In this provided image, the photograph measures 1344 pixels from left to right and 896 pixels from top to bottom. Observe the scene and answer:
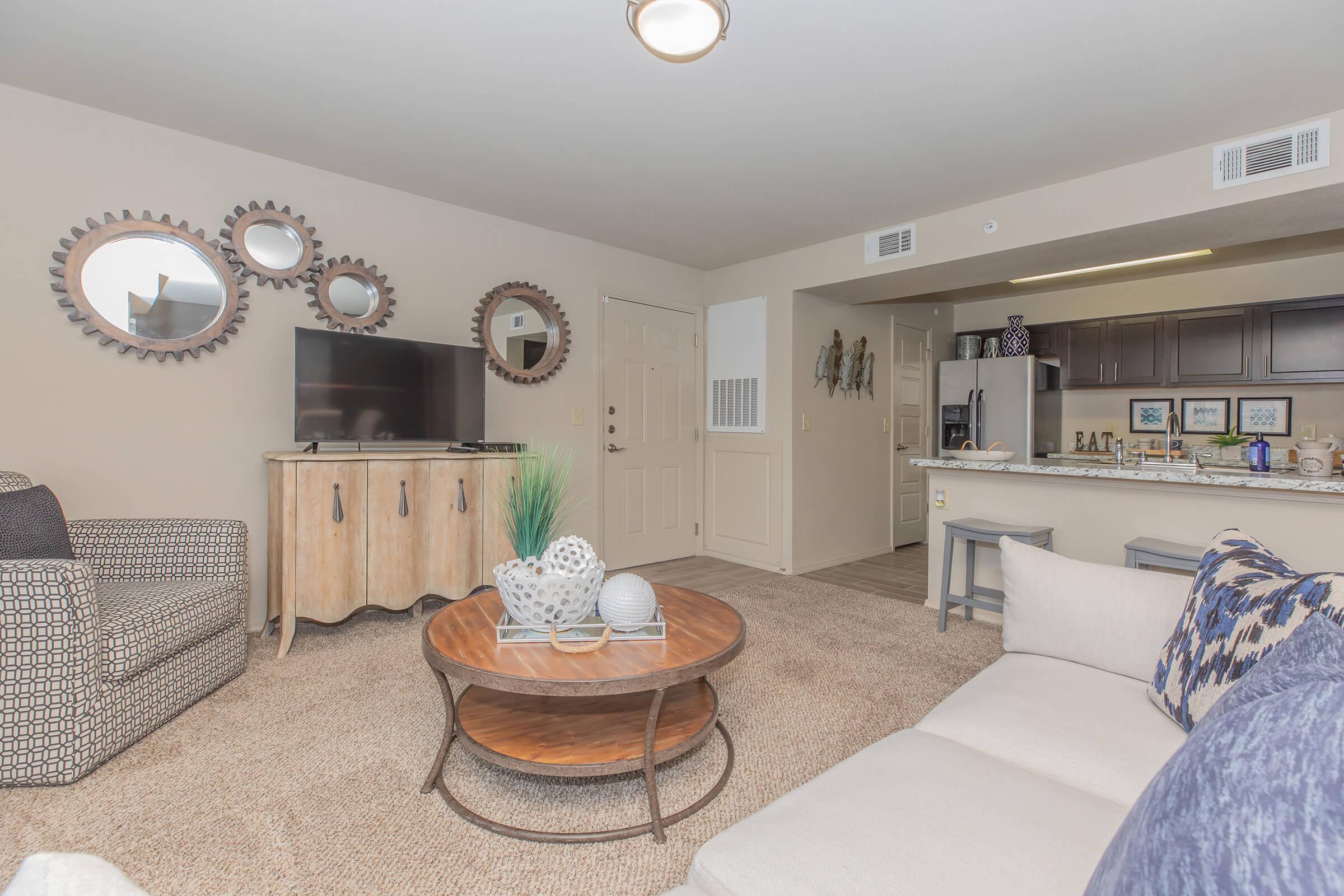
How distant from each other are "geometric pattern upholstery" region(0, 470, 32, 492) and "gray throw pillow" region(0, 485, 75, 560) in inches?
4.9

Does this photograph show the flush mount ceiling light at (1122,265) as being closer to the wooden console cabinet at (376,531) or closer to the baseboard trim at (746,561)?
the baseboard trim at (746,561)

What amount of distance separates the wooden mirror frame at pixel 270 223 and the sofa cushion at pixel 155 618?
1.58 m

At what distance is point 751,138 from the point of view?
3057 millimetres

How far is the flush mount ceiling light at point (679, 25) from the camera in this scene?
5.85 ft

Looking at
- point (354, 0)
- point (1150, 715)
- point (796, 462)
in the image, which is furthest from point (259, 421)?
point (1150, 715)

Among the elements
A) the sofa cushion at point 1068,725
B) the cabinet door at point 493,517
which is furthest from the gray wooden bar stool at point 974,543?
the cabinet door at point 493,517

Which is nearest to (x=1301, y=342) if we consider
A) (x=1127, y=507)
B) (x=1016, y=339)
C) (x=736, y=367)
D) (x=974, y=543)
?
(x=1016, y=339)

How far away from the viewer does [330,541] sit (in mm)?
3031

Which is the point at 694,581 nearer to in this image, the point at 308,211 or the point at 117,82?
the point at 308,211

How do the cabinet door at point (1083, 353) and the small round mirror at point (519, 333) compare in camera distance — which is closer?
the small round mirror at point (519, 333)

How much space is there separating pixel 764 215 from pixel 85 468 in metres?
3.72

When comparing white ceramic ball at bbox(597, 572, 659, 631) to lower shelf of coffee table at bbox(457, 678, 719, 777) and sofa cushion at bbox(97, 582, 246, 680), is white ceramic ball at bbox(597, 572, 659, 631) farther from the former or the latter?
sofa cushion at bbox(97, 582, 246, 680)

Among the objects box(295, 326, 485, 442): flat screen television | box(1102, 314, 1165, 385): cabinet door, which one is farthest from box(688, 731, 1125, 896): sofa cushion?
box(1102, 314, 1165, 385): cabinet door

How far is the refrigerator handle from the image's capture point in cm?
584
